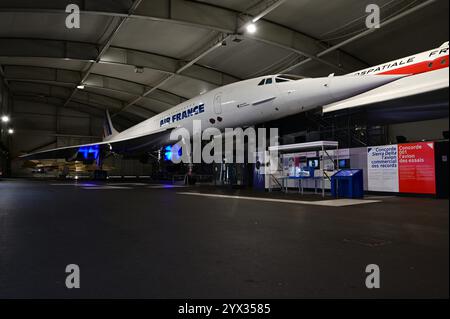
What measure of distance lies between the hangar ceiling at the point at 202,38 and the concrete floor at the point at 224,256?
1003cm

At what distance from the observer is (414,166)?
36.1 ft

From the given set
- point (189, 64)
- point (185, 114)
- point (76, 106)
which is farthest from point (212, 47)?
point (76, 106)

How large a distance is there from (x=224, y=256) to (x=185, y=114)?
12.4 m

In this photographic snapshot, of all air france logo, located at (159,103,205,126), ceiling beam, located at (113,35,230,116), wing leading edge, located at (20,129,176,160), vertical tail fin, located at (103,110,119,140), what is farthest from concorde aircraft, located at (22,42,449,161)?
vertical tail fin, located at (103,110,119,140)

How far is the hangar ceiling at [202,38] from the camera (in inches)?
544

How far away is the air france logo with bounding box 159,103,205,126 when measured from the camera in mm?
13961

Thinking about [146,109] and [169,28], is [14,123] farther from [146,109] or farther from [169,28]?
[169,28]

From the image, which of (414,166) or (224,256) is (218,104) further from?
(224,256)

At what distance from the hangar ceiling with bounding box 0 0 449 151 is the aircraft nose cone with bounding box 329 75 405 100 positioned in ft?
13.0

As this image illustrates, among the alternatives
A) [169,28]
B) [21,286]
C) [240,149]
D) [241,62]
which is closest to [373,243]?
[21,286]

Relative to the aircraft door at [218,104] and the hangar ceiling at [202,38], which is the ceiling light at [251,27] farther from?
the aircraft door at [218,104]

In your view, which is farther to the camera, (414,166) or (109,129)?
(109,129)

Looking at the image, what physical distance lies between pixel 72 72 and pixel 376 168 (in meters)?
23.4

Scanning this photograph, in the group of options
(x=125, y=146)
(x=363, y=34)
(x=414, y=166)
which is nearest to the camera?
(x=414, y=166)
